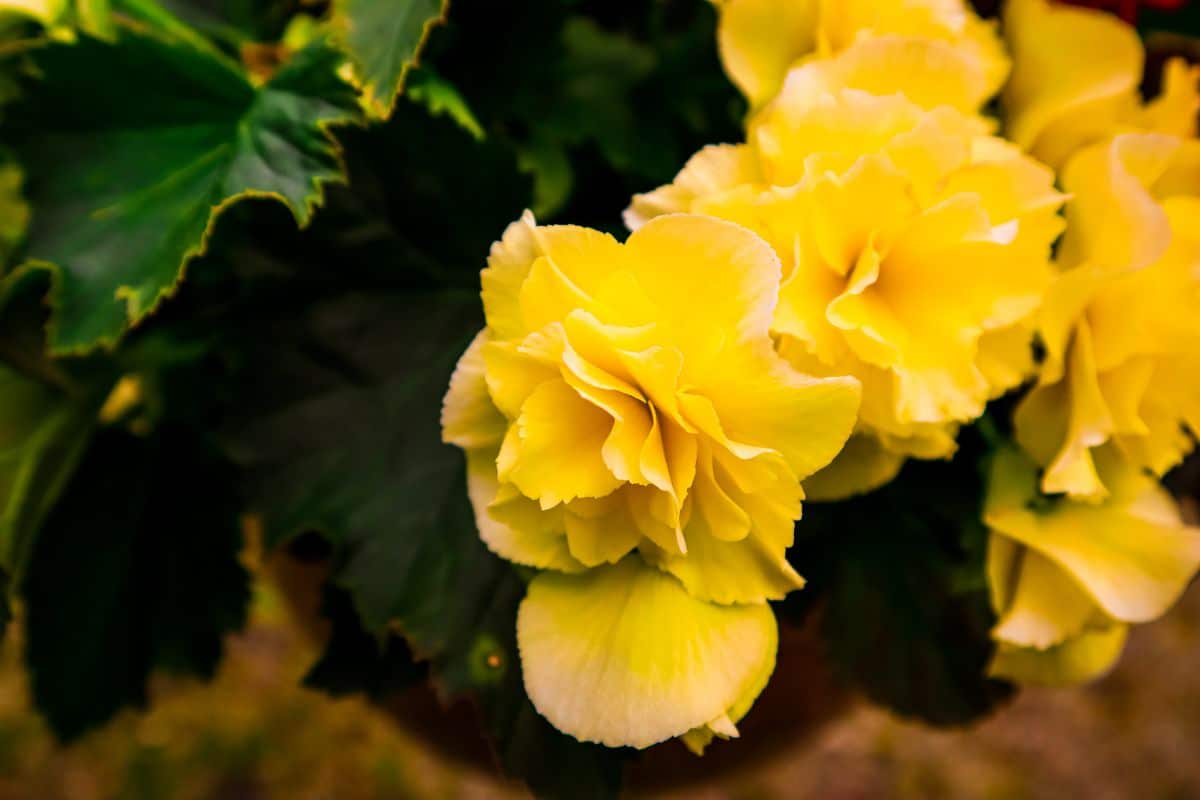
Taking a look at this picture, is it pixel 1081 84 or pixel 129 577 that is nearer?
pixel 1081 84

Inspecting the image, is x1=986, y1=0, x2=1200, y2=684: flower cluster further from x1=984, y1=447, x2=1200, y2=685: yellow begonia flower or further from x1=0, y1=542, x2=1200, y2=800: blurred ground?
x1=0, y1=542, x2=1200, y2=800: blurred ground

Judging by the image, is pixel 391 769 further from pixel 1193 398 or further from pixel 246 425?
pixel 1193 398

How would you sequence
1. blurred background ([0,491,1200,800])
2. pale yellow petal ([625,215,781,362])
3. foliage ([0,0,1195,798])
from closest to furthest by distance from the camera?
pale yellow petal ([625,215,781,362])
foliage ([0,0,1195,798])
blurred background ([0,491,1200,800])

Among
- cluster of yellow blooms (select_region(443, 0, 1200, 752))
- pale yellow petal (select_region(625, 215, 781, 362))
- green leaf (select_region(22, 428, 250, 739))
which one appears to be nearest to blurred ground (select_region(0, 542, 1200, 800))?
green leaf (select_region(22, 428, 250, 739))

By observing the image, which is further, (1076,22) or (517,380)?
(1076,22)

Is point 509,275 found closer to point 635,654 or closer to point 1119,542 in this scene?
point 635,654

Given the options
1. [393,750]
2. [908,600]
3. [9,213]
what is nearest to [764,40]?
[908,600]

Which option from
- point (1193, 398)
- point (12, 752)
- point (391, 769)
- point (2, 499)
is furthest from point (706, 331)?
point (12, 752)
